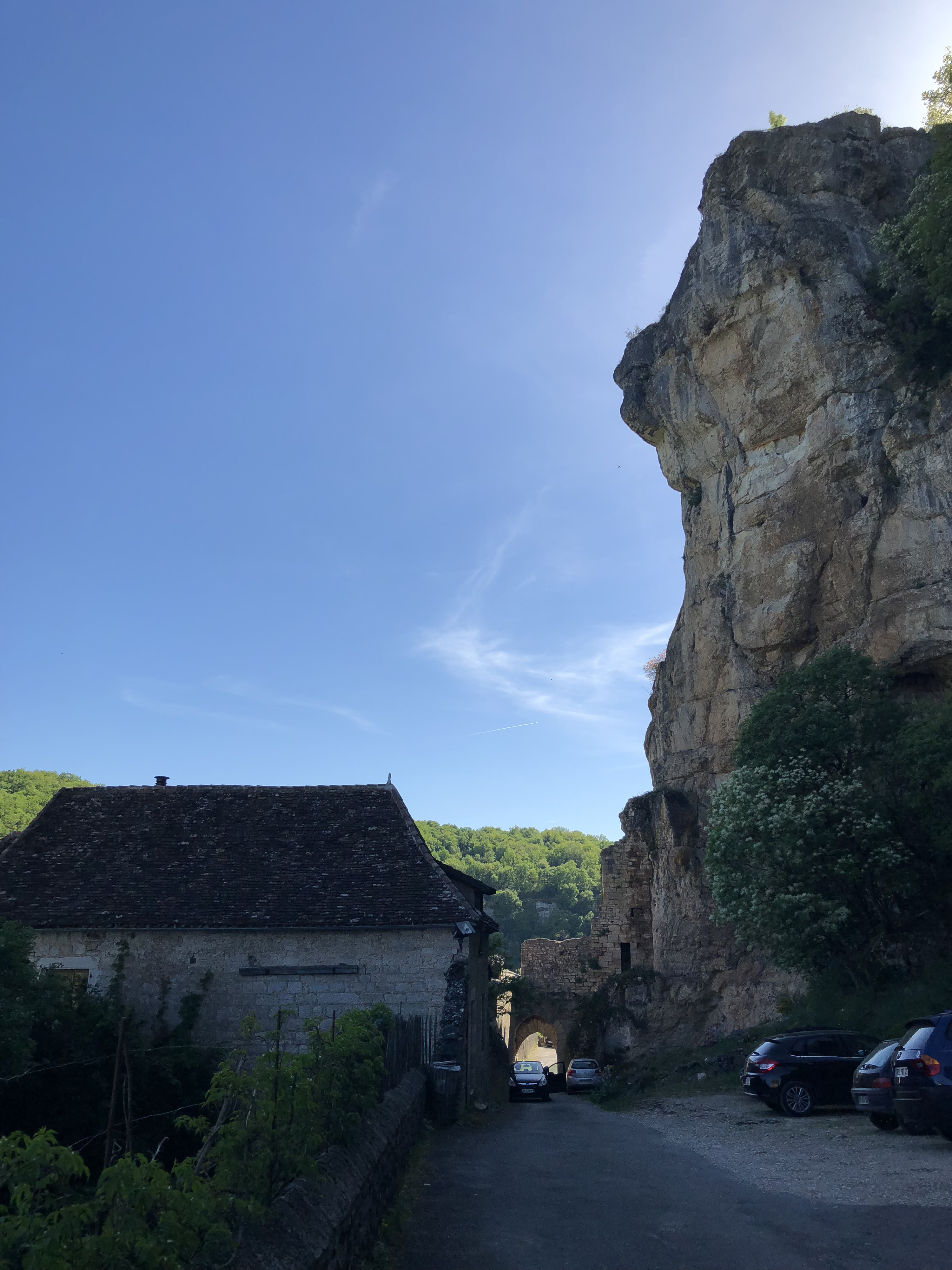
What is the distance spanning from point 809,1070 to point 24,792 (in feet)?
192

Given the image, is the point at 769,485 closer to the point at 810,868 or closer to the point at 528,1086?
the point at 810,868

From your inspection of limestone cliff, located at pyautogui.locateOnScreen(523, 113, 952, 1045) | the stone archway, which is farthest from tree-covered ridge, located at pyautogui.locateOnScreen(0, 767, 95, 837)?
limestone cliff, located at pyautogui.locateOnScreen(523, 113, 952, 1045)

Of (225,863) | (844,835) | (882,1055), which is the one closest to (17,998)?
(225,863)

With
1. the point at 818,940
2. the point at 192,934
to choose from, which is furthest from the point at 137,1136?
the point at 818,940

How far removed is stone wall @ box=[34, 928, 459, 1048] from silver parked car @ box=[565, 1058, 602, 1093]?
1260cm

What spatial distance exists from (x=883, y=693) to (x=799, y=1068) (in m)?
10.8

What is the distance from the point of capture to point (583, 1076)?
2656cm

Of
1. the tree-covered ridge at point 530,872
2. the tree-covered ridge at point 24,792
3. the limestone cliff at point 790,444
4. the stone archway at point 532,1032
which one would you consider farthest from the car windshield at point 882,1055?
the tree-covered ridge at point 530,872

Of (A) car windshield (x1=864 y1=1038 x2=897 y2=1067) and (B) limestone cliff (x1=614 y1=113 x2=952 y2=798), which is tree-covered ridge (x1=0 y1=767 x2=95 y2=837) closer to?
(B) limestone cliff (x1=614 y1=113 x2=952 y2=798)

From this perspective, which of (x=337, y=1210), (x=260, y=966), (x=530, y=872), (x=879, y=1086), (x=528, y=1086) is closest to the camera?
(x=337, y=1210)

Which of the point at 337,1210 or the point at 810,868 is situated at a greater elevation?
the point at 810,868

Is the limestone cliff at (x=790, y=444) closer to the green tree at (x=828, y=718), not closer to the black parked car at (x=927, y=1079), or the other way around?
the green tree at (x=828, y=718)

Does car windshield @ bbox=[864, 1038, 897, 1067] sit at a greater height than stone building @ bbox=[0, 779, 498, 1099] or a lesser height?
lesser

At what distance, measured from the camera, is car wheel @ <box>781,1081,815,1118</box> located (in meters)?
13.6
